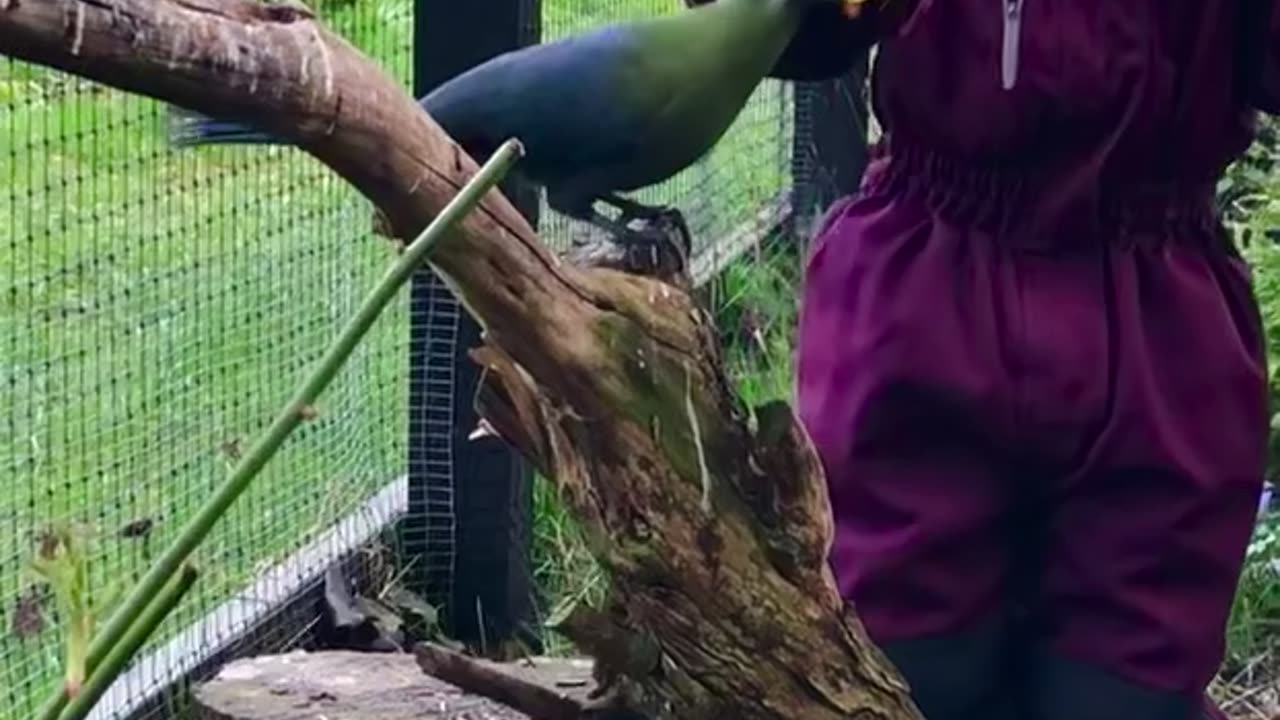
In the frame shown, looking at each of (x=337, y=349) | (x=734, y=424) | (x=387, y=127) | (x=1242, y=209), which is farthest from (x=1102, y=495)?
(x=1242, y=209)

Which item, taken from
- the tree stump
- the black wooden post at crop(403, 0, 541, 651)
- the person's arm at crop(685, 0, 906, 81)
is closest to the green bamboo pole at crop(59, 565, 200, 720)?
the person's arm at crop(685, 0, 906, 81)

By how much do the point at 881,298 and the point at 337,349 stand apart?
1.09 metres

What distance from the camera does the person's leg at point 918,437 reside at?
1.61m

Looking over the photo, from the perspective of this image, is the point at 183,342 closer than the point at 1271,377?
Yes

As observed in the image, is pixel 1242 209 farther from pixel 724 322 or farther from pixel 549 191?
pixel 549 191

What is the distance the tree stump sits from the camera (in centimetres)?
223

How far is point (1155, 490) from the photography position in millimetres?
1601

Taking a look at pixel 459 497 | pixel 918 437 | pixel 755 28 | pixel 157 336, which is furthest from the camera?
pixel 459 497

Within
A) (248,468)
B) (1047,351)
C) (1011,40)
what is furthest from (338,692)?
(248,468)

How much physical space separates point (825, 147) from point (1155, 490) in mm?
2372

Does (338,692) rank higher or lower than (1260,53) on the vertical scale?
lower

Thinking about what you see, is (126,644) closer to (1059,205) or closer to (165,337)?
(1059,205)

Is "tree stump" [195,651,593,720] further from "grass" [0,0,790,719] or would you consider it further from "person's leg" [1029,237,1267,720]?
"person's leg" [1029,237,1267,720]

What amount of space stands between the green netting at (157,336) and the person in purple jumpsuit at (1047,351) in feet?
1.96
